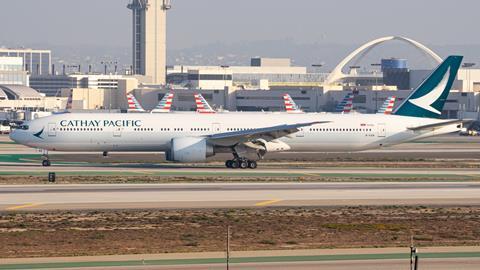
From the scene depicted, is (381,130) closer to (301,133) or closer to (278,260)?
(301,133)

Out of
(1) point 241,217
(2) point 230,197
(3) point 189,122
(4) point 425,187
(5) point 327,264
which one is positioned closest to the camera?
(5) point 327,264

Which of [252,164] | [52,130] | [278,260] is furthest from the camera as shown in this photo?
[252,164]

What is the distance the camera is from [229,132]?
7469 cm

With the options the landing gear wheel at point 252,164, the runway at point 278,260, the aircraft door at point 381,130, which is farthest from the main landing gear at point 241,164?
the runway at point 278,260

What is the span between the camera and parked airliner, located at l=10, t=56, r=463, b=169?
72.4m

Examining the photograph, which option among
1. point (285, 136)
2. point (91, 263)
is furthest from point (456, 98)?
point (91, 263)

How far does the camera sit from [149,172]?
68125mm

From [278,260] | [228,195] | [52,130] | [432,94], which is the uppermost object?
[432,94]

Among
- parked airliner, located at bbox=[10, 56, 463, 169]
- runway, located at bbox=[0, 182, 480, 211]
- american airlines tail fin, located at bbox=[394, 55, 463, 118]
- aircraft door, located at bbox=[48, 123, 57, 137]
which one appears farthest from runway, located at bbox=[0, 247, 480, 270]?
american airlines tail fin, located at bbox=[394, 55, 463, 118]

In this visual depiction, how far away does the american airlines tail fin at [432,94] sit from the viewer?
80.6 metres

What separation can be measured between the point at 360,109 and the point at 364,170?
4638 inches

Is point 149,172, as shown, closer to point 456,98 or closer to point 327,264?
point 327,264

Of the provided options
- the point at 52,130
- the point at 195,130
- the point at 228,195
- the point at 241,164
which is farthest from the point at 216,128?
the point at 228,195

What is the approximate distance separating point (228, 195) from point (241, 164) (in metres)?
19.2
